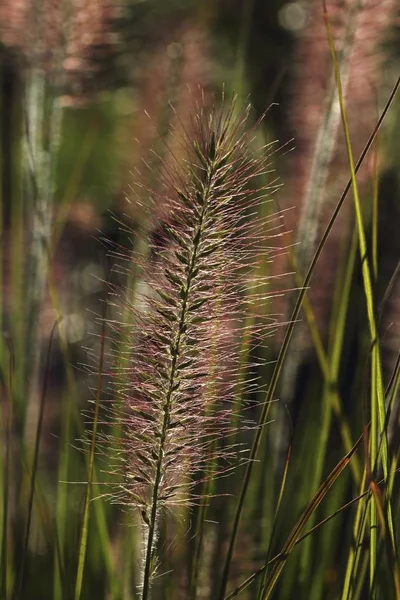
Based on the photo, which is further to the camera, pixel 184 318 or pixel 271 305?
pixel 271 305

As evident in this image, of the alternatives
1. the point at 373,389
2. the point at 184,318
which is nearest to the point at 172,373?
the point at 184,318

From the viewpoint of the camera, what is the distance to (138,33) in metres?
2.70

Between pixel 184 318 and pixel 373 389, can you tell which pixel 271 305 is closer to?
pixel 373 389

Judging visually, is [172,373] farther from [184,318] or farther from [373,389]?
[373,389]

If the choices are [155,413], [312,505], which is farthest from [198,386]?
[312,505]

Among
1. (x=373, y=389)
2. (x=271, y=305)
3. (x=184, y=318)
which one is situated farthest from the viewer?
(x=271, y=305)

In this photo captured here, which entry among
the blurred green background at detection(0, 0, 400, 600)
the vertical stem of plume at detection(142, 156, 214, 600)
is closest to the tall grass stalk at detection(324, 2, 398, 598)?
the blurred green background at detection(0, 0, 400, 600)

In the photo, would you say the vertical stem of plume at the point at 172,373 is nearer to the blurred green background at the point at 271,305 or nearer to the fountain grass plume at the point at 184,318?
the fountain grass plume at the point at 184,318

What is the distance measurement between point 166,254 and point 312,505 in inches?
10.1

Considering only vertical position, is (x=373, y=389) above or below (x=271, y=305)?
below

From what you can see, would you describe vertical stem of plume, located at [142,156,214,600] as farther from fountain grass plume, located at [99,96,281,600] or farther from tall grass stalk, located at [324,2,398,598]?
tall grass stalk, located at [324,2,398,598]

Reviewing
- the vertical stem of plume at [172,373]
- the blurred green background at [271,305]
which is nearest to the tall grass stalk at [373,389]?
the blurred green background at [271,305]

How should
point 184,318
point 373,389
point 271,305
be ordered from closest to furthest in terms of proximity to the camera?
point 184,318 < point 373,389 < point 271,305

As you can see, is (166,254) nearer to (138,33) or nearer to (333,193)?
(333,193)
